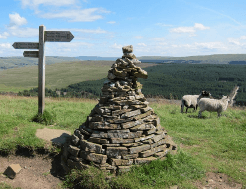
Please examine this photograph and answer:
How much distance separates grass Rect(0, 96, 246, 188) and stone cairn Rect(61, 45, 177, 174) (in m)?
0.43

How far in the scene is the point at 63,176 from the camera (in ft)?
23.4

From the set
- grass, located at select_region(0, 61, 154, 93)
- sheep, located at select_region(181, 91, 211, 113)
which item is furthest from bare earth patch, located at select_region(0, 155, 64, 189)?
grass, located at select_region(0, 61, 154, 93)

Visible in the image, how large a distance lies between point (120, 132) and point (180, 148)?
3309 mm

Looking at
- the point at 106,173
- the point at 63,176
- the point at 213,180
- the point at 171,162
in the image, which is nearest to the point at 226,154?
the point at 213,180

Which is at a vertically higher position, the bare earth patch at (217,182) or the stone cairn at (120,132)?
the stone cairn at (120,132)

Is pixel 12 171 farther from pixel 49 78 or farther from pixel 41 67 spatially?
pixel 49 78

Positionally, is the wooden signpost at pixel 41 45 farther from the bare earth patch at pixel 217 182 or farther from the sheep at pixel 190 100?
the sheep at pixel 190 100

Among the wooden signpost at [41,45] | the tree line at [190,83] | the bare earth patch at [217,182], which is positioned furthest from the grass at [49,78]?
the bare earth patch at [217,182]

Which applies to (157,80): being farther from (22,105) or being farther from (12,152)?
(12,152)

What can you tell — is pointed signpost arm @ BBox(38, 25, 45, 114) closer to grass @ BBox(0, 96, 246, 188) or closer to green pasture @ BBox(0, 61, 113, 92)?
grass @ BBox(0, 96, 246, 188)

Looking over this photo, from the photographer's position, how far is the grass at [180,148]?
6.13 m

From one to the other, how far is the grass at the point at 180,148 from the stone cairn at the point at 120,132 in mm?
431

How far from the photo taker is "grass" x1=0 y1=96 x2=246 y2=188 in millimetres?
6129

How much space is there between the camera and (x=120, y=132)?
689cm
